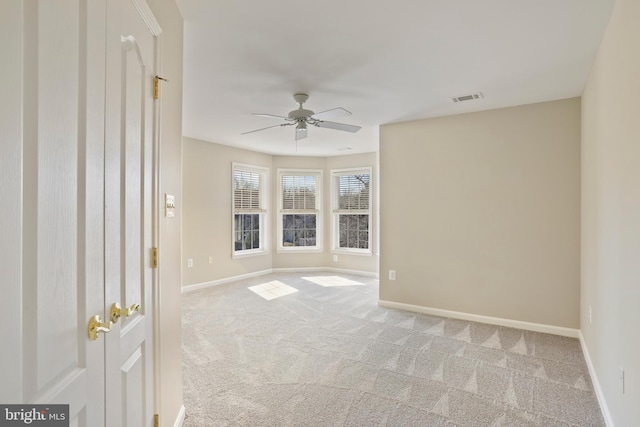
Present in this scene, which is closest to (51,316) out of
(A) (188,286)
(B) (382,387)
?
(B) (382,387)

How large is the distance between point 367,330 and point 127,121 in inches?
122

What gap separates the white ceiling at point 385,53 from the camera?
6.51ft

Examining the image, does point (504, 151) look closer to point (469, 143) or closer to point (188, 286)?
point (469, 143)

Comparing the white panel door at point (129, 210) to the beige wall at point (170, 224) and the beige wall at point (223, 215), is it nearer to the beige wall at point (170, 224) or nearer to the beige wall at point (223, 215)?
the beige wall at point (170, 224)


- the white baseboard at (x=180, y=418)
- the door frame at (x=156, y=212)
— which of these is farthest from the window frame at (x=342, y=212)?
the door frame at (x=156, y=212)

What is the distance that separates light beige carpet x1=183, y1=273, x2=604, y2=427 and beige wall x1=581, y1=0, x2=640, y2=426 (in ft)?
1.30

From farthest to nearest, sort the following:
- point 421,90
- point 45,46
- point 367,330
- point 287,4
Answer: point 367,330 < point 421,90 < point 287,4 < point 45,46

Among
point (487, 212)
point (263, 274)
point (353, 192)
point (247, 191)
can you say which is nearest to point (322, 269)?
point (263, 274)

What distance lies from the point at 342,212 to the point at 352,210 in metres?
0.22

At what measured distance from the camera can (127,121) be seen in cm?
127

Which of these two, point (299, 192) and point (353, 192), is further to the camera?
point (299, 192)

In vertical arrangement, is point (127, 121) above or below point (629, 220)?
above

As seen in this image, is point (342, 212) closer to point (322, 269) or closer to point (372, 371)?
point (322, 269)

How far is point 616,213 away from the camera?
75.4 inches
